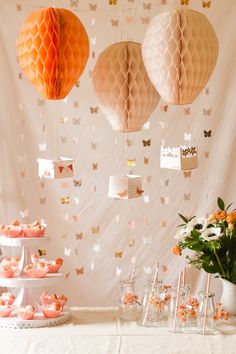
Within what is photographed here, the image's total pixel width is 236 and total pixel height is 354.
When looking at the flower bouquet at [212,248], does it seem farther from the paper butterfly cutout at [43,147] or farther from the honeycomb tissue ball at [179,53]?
the paper butterfly cutout at [43,147]

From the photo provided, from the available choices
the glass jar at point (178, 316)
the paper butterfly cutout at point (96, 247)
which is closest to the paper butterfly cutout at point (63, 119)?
the paper butterfly cutout at point (96, 247)

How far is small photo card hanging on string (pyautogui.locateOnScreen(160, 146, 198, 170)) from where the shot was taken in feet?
7.91

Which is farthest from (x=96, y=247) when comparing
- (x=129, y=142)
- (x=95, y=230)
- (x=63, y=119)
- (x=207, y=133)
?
(x=207, y=133)

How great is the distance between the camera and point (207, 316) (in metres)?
A: 2.35

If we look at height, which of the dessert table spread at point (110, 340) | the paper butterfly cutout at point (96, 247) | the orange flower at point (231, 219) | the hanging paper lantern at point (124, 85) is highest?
the hanging paper lantern at point (124, 85)

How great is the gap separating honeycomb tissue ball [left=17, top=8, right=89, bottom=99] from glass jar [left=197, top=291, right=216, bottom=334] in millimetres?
920

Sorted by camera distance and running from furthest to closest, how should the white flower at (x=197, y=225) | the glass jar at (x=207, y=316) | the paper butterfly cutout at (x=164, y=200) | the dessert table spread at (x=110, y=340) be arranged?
the paper butterfly cutout at (x=164, y=200) → the white flower at (x=197, y=225) → the glass jar at (x=207, y=316) → the dessert table spread at (x=110, y=340)

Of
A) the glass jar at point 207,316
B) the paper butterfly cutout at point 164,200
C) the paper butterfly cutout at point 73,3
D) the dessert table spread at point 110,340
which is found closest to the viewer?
the dessert table spread at point 110,340

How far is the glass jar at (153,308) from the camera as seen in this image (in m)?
2.43

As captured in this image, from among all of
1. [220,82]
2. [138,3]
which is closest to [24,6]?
[138,3]

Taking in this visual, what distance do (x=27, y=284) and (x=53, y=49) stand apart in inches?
34.6

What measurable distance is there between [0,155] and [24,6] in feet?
2.76

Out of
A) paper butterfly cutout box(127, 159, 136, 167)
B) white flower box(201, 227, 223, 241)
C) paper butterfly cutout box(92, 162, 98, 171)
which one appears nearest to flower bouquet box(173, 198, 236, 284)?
white flower box(201, 227, 223, 241)

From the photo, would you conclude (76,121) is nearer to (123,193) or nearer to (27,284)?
(123,193)
